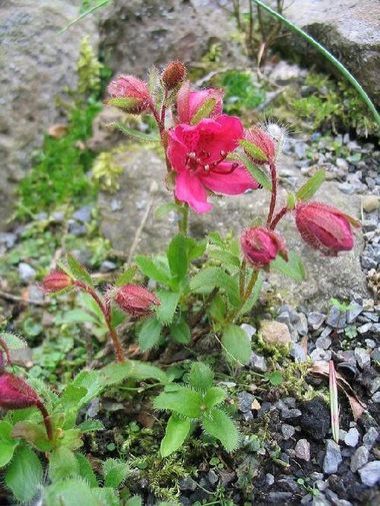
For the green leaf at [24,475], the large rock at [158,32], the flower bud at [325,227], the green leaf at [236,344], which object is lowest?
the green leaf at [24,475]

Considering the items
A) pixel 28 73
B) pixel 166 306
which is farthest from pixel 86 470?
pixel 28 73

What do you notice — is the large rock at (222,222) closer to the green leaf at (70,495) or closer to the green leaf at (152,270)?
the green leaf at (152,270)

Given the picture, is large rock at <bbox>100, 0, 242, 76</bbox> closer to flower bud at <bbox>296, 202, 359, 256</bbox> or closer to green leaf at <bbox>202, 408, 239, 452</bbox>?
flower bud at <bbox>296, 202, 359, 256</bbox>

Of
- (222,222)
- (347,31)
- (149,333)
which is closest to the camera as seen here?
(149,333)

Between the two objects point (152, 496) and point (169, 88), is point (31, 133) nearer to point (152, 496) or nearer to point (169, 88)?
point (169, 88)

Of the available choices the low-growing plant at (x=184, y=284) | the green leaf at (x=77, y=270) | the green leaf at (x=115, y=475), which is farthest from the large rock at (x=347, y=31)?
the green leaf at (x=115, y=475)

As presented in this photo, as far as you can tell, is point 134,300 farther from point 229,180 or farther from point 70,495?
point 70,495
